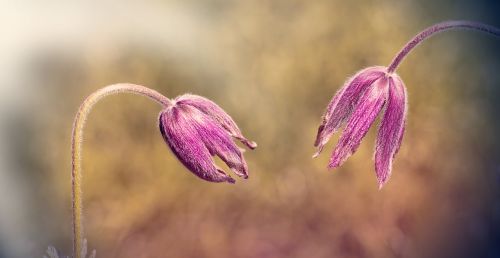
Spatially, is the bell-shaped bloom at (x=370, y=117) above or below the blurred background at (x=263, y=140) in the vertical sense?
below

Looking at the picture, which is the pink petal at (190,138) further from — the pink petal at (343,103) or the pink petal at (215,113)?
the pink petal at (343,103)

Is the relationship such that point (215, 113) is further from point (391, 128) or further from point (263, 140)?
point (263, 140)

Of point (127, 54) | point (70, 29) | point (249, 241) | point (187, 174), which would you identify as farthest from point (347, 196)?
point (70, 29)

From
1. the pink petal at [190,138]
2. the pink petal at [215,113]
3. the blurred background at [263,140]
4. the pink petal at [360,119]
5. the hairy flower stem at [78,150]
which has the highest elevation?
the blurred background at [263,140]

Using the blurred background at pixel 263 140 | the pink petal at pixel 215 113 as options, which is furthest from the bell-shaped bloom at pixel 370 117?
the blurred background at pixel 263 140

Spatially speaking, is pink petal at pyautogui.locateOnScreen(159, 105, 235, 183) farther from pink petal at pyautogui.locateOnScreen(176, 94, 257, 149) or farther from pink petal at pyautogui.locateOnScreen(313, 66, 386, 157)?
pink petal at pyautogui.locateOnScreen(313, 66, 386, 157)

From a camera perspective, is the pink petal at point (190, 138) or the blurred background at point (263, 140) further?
the blurred background at point (263, 140)

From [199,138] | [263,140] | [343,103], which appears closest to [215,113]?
[199,138]
